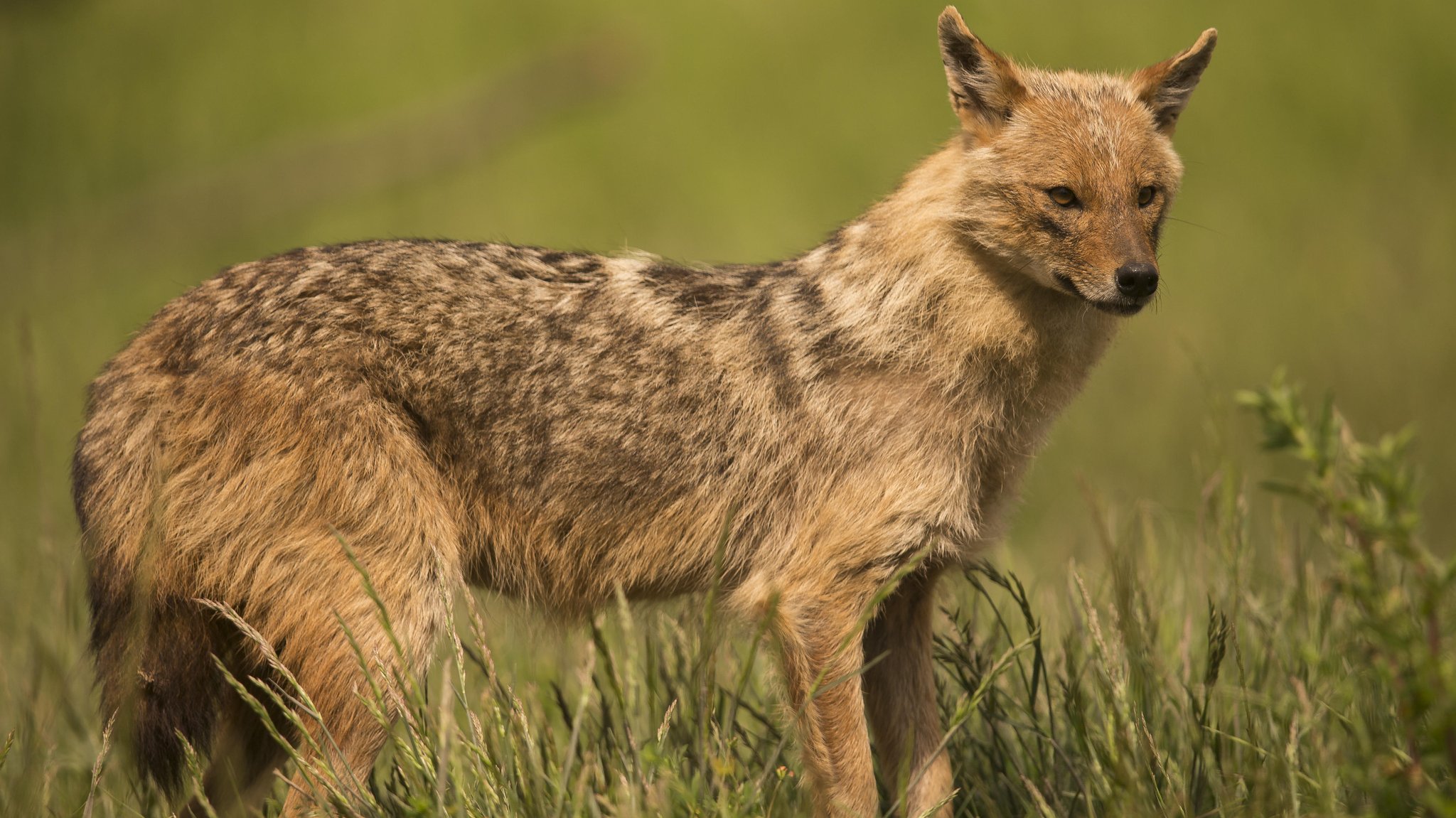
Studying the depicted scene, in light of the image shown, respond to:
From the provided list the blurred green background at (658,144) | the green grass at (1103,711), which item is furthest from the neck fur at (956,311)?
the blurred green background at (658,144)

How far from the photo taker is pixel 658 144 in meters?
14.5

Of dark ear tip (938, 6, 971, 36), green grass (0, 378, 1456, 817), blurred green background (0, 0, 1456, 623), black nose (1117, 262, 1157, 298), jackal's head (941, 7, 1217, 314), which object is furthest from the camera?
blurred green background (0, 0, 1456, 623)

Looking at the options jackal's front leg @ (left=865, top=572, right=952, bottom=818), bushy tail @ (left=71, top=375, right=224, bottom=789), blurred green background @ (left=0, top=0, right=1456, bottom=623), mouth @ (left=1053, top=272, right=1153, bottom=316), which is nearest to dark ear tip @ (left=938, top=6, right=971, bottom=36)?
mouth @ (left=1053, top=272, right=1153, bottom=316)

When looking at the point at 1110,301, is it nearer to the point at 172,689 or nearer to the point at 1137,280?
the point at 1137,280

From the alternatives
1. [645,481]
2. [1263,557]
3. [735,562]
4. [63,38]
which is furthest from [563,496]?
[63,38]

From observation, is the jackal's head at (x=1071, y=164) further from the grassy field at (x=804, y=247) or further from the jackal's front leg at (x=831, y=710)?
the jackal's front leg at (x=831, y=710)

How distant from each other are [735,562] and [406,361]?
4.44 feet

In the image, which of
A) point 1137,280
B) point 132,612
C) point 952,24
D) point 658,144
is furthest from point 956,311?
point 658,144

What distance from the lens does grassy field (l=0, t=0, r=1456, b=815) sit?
3.57 metres

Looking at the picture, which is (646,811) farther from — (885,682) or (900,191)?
(900,191)

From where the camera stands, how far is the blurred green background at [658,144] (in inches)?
434

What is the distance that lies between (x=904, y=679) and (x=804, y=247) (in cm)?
771

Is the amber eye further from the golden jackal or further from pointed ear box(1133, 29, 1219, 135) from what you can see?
pointed ear box(1133, 29, 1219, 135)

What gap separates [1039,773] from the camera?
164 inches
